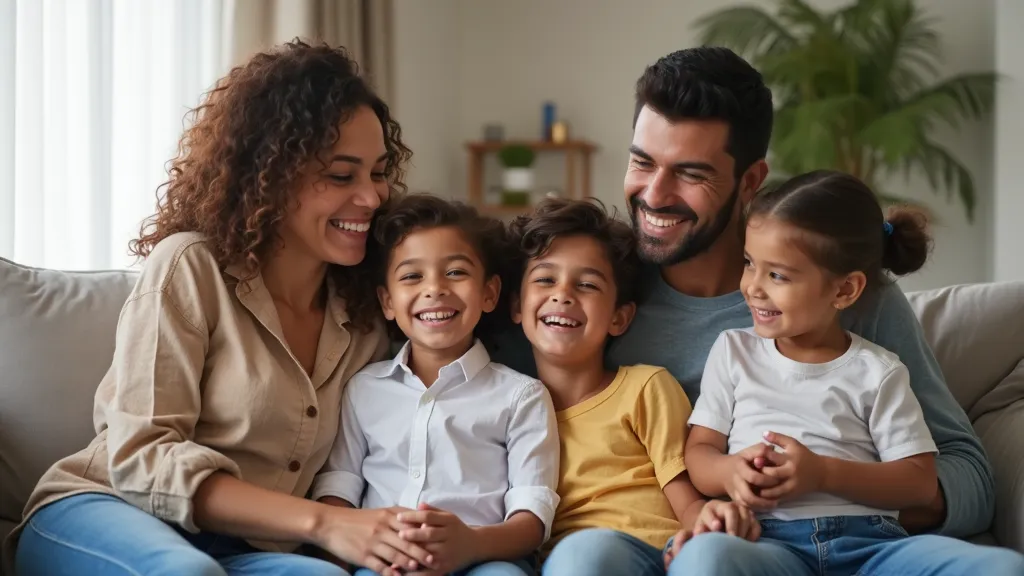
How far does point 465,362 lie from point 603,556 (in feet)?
1.47

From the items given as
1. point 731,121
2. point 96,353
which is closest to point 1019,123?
point 731,121

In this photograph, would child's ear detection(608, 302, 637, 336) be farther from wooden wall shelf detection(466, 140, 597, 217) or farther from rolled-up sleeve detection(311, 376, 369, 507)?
wooden wall shelf detection(466, 140, 597, 217)

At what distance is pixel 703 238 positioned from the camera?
1903 mm

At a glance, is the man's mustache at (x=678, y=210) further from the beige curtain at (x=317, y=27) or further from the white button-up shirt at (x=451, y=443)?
the beige curtain at (x=317, y=27)

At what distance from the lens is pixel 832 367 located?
1669 mm

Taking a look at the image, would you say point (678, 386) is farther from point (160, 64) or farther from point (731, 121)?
point (160, 64)

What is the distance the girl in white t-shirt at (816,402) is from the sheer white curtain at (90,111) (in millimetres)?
1437

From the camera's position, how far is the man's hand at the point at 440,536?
1488 mm

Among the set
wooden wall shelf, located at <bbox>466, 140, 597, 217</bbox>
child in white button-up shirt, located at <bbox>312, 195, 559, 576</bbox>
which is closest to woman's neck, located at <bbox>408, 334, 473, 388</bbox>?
child in white button-up shirt, located at <bbox>312, 195, 559, 576</bbox>

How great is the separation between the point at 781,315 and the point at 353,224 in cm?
75

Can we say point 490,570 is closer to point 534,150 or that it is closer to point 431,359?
point 431,359

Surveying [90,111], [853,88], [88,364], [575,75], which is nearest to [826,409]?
[88,364]

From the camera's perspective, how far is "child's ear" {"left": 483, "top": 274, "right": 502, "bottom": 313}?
185 centimetres

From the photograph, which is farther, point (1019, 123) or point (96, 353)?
point (1019, 123)
